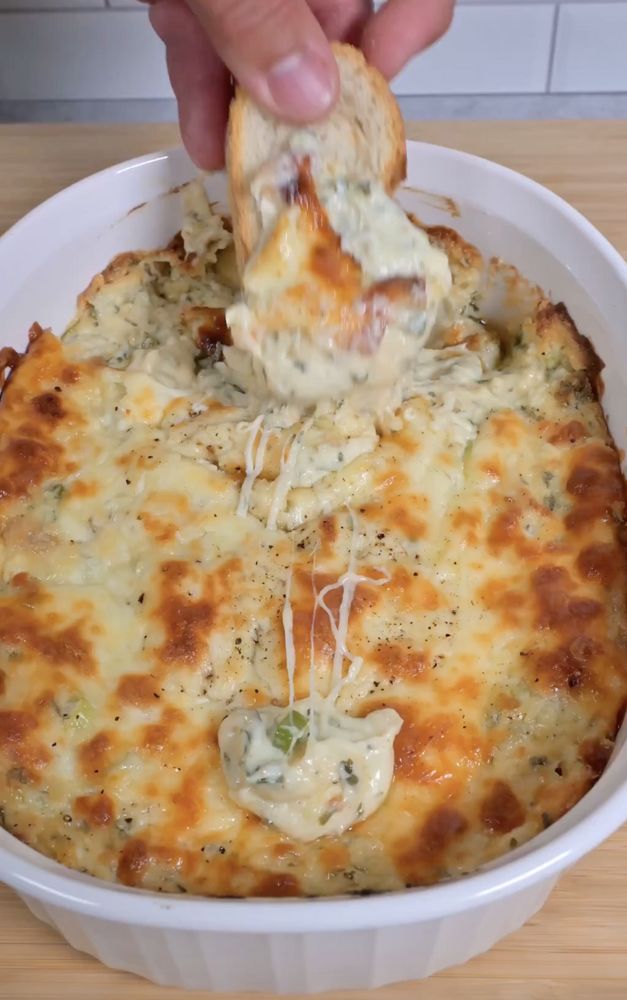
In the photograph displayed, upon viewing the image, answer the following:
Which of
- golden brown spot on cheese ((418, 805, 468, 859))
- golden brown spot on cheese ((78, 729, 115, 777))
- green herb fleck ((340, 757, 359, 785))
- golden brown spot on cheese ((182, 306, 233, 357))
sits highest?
golden brown spot on cheese ((182, 306, 233, 357))

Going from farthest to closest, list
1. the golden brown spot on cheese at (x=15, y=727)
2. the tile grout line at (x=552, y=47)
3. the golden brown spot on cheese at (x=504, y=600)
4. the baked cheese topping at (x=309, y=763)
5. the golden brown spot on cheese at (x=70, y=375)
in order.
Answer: the tile grout line at (x=552, y=47) < the golden brown spot on cheese at (x=70, y=375) < the golden brown spot on cheese at (x=504, y=600) < the golden brown spot on cheese at (x=15, y=727) < the baked cheese topping at (x=309, y=763)

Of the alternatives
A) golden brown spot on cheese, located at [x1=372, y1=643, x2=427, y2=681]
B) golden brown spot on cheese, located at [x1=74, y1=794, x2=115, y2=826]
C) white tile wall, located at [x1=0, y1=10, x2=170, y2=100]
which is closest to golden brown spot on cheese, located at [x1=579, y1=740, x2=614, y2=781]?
golden brown spot on cheese, located at [x1=372, y1=643, x2=427, y2=681]

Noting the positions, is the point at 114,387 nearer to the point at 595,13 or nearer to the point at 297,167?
the point at 297,167

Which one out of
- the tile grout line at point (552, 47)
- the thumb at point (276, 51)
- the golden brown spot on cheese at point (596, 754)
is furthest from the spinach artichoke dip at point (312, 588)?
the tile grout line at point (552, 47)

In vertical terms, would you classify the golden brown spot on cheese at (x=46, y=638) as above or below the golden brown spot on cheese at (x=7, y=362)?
below

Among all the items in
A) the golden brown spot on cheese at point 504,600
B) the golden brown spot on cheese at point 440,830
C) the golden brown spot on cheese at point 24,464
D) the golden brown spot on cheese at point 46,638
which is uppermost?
the golden brown spot on cheese at point 24,464

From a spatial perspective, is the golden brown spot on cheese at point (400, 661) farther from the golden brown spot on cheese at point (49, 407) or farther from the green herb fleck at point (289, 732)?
the golden brown spot on cheese at point (49, 407)

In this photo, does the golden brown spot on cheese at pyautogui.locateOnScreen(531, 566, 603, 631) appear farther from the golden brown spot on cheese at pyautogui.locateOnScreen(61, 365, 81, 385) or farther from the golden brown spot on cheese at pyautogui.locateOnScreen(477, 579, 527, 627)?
the golden brown spot on cheese at pyautogui.locateOnScreen(61, 365, 81, 385)
